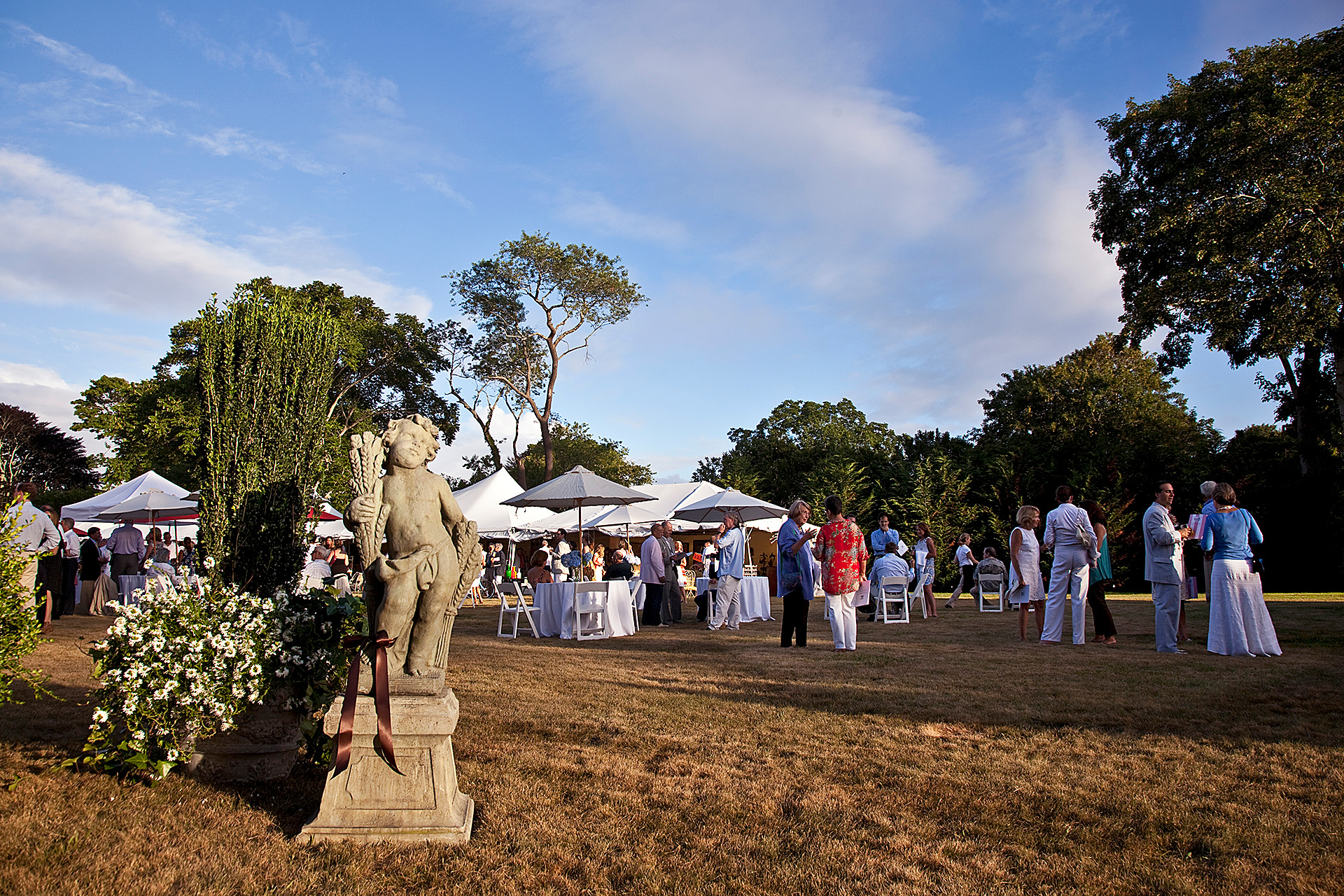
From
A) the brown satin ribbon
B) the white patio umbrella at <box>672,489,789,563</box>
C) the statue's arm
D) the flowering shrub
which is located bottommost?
the brown satin ribbon

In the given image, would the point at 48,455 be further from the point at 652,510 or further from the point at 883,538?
the point at 883,538

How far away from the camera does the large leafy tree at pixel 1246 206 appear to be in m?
15.9

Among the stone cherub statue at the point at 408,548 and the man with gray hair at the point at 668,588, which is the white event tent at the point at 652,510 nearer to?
the man with gray hair at the point at 668,588

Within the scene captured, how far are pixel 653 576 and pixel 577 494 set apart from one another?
212 cm

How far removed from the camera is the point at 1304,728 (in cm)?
471

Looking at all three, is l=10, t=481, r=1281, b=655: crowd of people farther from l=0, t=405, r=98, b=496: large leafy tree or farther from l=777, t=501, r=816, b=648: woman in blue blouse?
l=0, t=405, r=98, b=496: large leafy tree

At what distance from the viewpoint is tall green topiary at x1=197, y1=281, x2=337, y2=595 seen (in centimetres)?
436

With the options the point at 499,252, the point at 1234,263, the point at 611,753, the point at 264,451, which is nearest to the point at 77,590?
the point at 264,451

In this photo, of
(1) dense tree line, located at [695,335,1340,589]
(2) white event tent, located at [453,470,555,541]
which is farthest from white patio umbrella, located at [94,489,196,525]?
(1) dense tree line, located at [695,335,1340,589]

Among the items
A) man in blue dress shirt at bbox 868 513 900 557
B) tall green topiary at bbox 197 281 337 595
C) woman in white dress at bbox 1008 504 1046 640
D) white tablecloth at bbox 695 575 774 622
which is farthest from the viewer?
white tablecloth at bbox 695 575 774 622

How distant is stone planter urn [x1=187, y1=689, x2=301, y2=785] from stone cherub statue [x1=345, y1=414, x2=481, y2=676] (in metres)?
1.05

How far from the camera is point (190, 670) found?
3658 millimetres

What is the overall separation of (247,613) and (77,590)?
13.3 meters

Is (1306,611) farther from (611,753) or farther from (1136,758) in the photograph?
(611,753)
